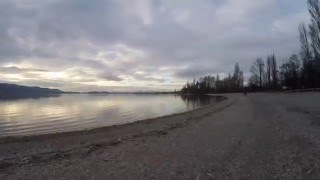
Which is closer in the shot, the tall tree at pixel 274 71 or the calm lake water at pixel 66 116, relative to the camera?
the calm lake water at pixel 66 116

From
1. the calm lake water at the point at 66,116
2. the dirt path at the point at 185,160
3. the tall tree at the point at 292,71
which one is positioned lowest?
the calm lake water at the point at 66,116

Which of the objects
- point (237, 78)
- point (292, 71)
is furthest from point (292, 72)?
point (237, 78)

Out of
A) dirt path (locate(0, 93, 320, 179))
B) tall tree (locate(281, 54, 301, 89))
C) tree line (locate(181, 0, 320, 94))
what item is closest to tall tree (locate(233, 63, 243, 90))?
tree line (locate(181, 0, 320, 94))

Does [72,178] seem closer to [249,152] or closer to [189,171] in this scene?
[189,171]

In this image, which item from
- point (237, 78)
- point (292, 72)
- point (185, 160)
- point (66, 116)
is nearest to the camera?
point (185, 160)

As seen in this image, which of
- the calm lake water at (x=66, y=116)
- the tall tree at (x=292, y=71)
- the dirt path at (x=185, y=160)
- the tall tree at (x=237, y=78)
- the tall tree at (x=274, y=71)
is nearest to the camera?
the dirt path at (x=185, y=160)

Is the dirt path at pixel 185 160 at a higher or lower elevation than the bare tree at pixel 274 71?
lower

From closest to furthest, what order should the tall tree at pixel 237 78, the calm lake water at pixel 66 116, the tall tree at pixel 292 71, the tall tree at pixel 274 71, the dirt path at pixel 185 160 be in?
the dirt path at pixel 185 160 → the calm lake water at pixel 66 116 → the tall tree at pixel 292 71 → the tall tree at pixel 274 71 → the tall tree at pixel 237 78

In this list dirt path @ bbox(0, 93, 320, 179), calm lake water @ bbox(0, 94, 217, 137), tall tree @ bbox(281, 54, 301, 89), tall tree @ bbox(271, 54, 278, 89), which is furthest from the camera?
tall tree @ bbox(271, 54, 278, 89)

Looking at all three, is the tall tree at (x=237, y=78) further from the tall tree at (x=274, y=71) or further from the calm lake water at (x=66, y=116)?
the calm lake water at (x=66, y=116)

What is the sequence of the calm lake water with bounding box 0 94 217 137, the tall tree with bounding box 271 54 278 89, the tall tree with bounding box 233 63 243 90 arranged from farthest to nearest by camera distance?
the tall tree with bounding box 233 63 243 90 → the tall tree with bounding box 271 54 278 89 → the calm lake water with bounding box 0 94 217 137

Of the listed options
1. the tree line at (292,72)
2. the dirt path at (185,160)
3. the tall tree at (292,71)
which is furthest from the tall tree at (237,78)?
the dirt path at (185,160)

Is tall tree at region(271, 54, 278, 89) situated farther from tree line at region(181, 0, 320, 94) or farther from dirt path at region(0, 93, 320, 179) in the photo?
dirt path at region(0, 93, 320, 179)

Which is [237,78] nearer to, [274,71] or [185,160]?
[274,71]
